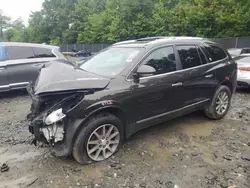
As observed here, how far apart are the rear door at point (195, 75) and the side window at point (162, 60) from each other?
0.63 ft

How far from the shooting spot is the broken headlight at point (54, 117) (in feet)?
10.0

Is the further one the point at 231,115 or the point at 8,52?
the point at 8,52

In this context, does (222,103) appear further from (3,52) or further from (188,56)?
(3,52)

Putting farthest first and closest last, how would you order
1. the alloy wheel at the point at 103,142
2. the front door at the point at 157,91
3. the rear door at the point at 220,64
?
1. the rear door at the point at 220,64
2. the front door at the point at 157,91
3. the alloy wheel at the point at 103,142

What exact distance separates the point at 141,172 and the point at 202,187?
31.3 inches

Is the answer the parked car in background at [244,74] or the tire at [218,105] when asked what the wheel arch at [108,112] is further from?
the parked car in background at [244,74]

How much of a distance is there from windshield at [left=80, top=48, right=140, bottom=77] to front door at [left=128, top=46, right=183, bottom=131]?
30cm

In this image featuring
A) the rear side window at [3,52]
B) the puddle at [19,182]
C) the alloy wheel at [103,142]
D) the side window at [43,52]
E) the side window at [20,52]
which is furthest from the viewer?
the side window at [43,52]

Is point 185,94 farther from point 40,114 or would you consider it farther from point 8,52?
point 8,52

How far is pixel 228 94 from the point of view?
5.13 metres

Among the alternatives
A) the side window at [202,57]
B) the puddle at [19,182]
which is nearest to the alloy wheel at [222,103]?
the side window at [202,57]

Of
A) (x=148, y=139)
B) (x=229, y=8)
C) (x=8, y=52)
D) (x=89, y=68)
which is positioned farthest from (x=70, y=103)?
(x=229, y=8)

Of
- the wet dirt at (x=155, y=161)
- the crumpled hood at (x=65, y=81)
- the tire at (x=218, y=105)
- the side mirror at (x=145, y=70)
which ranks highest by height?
the side mirror at (x=145, y=70)

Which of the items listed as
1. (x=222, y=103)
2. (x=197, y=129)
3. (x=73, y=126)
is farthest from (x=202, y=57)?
(x=73, y=126)
